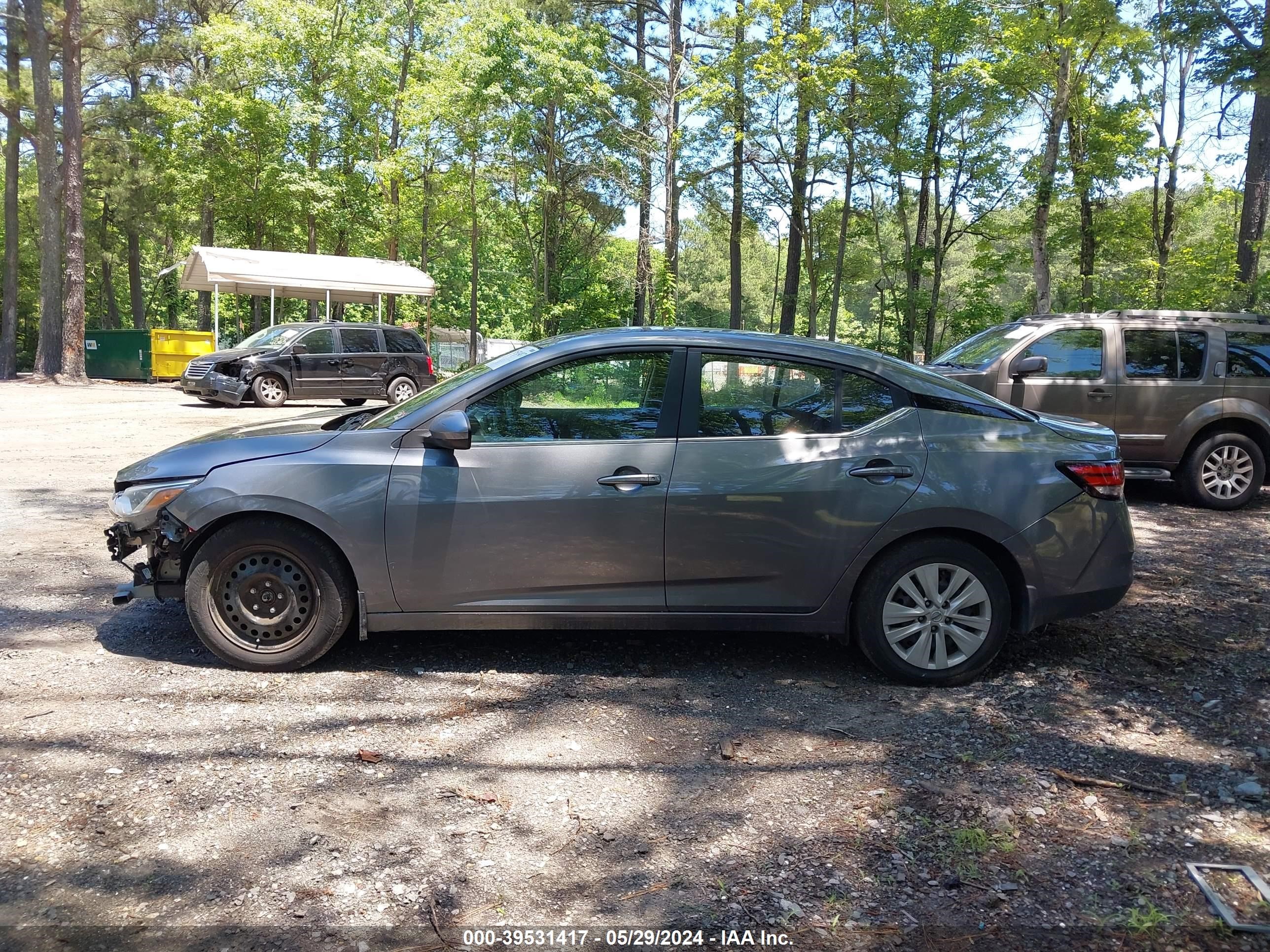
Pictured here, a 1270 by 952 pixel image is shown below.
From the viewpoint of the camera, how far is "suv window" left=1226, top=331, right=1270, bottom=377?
8805mm

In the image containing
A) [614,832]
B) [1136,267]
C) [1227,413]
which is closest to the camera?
[614,832]

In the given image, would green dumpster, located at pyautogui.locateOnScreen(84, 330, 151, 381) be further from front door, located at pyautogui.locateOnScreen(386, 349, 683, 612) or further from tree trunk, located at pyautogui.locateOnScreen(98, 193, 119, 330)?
front door, located at pyautogui.locateOnScreen(386, 349, 683, 612)

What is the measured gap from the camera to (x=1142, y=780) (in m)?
3.43

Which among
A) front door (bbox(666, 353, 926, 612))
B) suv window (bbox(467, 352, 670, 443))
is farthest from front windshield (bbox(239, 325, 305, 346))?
front door (bbox(666, 353, 926, 612))

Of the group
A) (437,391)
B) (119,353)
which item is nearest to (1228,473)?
(437,391)

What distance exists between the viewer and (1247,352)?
883 cm

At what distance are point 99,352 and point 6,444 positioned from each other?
733 inches

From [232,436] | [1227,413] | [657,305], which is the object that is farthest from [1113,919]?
[657,305]

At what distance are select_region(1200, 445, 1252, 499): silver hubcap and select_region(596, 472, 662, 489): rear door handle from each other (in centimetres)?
722

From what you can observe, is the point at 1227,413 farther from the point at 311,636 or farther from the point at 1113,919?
the point at 311,636

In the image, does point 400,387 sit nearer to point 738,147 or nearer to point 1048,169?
point 738,147

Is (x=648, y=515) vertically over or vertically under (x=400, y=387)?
under

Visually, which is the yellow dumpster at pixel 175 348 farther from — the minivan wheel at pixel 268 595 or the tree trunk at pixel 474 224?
the minivan wheel at pixel 268 595

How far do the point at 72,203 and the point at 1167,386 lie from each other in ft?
86.8
